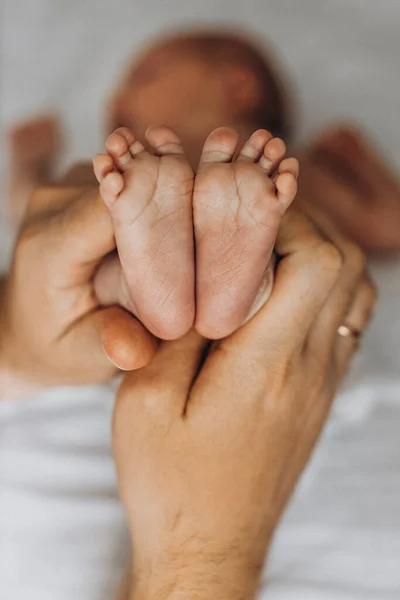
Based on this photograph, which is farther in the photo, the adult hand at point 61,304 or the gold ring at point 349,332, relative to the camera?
the gold ring at point 349,332

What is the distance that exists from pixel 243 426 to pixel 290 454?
8 centimetres

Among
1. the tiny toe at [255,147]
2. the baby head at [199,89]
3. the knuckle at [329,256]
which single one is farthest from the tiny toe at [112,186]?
the baby head at [199,89]

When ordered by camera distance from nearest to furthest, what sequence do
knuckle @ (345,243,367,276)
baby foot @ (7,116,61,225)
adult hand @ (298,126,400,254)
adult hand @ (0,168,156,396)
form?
1. adult hand @ (0,168,156,396)
2. knuckle @ (345,243,367,276)
3. adult hand @ (298,126,400,254)
4. baby foot @ (7,116,61,225)

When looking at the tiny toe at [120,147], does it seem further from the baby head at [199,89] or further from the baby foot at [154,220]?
the baby head at [199,89]

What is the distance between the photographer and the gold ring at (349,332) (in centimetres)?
97

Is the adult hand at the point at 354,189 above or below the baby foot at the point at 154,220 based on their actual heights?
below

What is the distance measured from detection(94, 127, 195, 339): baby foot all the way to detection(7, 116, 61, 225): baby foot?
2.13 ft

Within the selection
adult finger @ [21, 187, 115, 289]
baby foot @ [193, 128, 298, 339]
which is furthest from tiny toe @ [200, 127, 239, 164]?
adult finger @ [21, 187, 115, 289]

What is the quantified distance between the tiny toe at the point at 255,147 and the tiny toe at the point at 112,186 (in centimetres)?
13

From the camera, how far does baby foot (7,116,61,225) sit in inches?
53.9

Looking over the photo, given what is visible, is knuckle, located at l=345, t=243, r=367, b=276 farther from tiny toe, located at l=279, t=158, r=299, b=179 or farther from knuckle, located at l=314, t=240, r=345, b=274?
tiny toe, located at l=279, t=158, r=299, b=179

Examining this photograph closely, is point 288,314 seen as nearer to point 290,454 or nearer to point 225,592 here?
point 290,454

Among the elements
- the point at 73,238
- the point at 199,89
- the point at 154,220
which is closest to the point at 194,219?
the point at 154,220

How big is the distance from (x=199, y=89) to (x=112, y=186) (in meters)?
0.64
